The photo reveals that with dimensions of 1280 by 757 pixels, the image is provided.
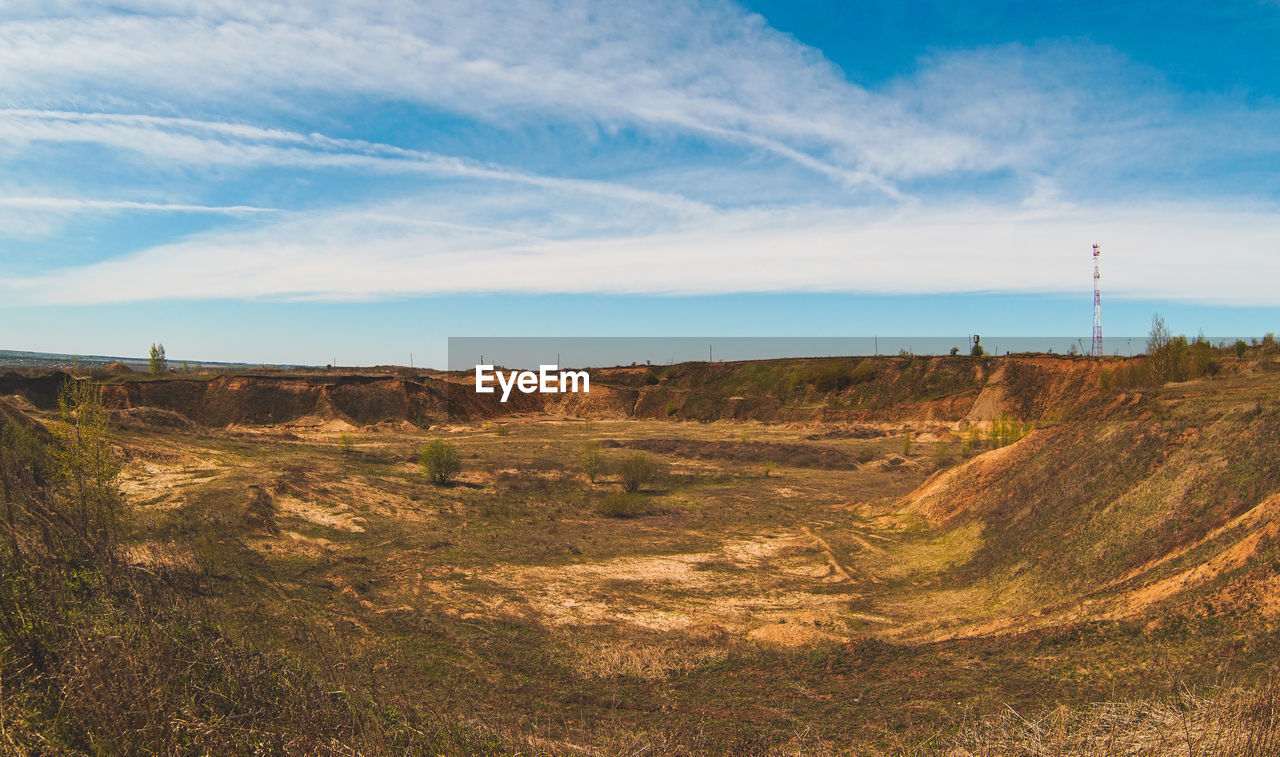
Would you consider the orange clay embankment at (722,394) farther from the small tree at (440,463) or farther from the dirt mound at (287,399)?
the small tree at (440,463)

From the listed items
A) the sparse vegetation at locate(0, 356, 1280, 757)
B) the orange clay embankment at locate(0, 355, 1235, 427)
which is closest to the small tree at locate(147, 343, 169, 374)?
the orange clay embankment at locate(0, 355, 1235, 427)

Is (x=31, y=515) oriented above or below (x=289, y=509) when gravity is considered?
above

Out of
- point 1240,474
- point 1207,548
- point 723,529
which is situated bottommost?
point 723,529

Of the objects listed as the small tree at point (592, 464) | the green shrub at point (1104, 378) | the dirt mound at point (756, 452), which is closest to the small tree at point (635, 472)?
the small tree at point (592, 464)

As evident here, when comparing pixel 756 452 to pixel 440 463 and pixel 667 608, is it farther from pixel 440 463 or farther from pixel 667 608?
pixel 667 608

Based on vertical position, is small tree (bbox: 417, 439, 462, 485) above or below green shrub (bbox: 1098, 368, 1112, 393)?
below

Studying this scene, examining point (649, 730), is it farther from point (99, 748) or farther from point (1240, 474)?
point (1240, 474)

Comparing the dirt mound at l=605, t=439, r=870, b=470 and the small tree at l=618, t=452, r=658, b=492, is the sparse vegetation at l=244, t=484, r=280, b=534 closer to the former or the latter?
the small tree at l=618, t=452, r=658, b=492

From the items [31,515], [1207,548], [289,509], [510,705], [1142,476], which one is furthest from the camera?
[289,509]

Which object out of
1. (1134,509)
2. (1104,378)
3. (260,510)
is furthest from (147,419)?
(1104,378)

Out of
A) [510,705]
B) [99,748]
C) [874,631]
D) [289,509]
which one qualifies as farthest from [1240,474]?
[289,509]
